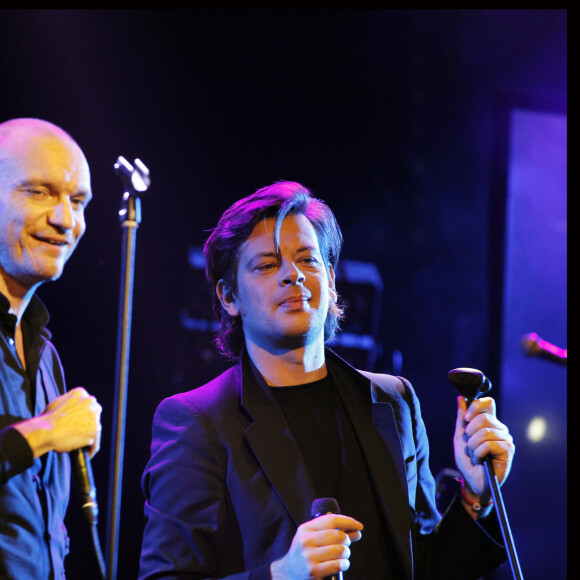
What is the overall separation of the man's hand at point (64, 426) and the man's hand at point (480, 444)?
1006 millimetres

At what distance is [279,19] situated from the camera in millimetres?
3371

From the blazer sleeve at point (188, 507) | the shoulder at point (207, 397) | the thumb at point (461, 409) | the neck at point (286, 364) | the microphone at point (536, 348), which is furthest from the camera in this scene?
the neck at point (286, 364)

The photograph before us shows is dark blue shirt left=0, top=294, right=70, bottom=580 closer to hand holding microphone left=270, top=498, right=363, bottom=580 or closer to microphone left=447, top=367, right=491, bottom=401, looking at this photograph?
hand holding microphone left=270, top=498, right=363, bottom=580

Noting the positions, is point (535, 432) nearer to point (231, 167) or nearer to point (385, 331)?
point (385, 331)

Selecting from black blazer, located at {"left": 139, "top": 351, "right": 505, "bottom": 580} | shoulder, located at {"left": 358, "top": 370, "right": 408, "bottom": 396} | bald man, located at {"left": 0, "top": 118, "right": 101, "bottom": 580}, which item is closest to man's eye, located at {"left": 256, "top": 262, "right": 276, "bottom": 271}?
black blazer, located at {"left": 139, "top": 351, "right": 505, "bottom": 580}

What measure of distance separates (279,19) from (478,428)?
7.36ft

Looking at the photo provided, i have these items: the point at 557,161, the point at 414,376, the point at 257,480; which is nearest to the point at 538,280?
the point at 557,161

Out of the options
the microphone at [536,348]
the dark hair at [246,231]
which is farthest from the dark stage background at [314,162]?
the microphone at [536,348]

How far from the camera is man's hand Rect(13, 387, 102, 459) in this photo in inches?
65.9

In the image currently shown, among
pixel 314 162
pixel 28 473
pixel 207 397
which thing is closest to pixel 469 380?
pixel 207 397

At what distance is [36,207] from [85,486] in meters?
0.76

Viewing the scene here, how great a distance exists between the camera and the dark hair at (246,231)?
7.73 feet

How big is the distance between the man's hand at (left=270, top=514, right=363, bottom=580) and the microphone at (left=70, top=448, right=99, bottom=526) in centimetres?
49

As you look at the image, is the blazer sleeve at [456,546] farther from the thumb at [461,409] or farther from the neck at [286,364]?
the neck at [286,364]
